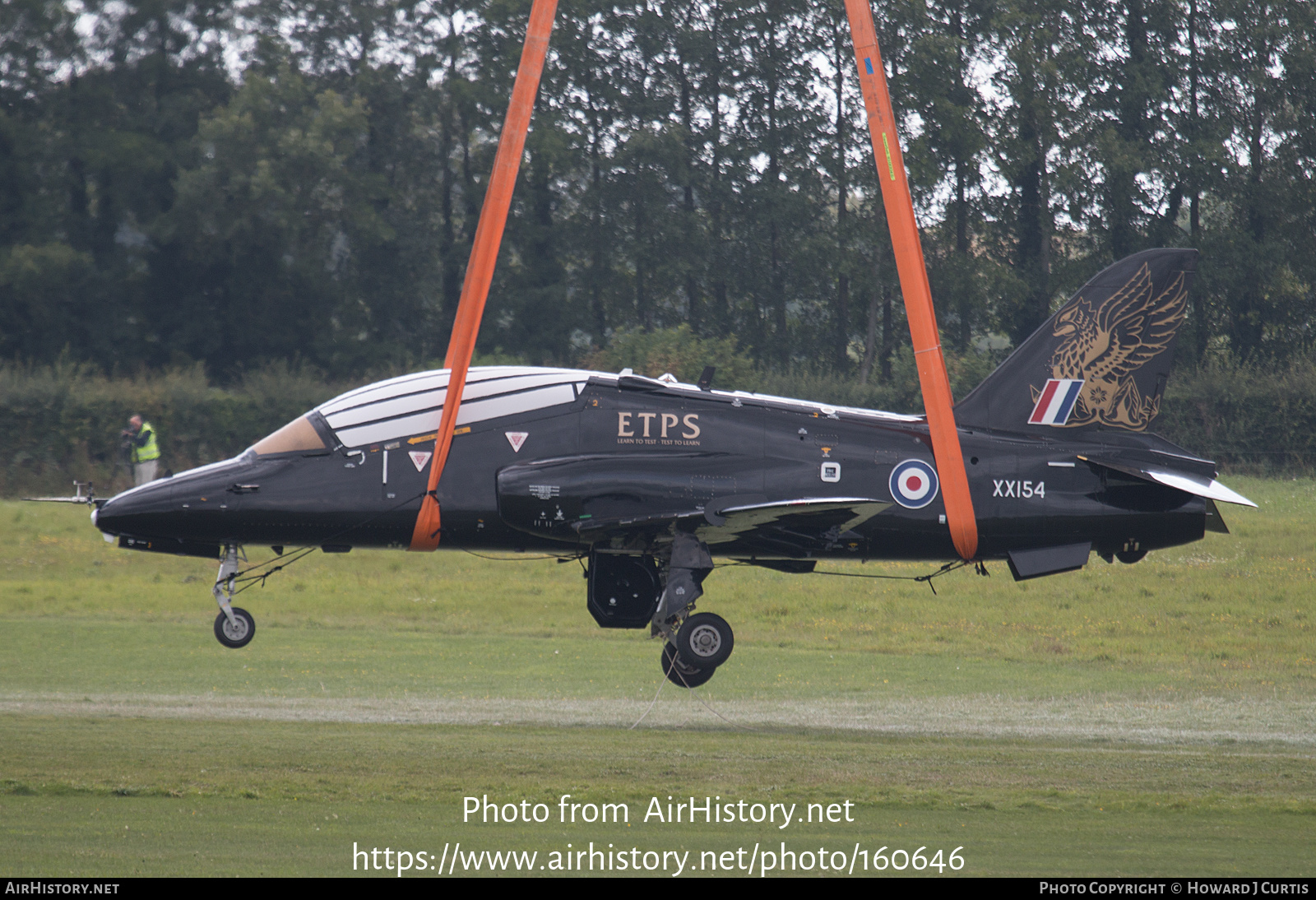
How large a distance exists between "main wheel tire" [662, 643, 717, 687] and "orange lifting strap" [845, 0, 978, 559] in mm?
3860

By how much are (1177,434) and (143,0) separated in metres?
37.9

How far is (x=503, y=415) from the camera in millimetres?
15695

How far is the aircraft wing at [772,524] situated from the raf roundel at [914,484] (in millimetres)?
272

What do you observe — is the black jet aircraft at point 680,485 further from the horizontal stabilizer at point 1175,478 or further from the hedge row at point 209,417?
the hedge row at point 209,417

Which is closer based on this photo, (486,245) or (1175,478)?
(486,245)

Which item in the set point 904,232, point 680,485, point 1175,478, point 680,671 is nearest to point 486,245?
point 680,485

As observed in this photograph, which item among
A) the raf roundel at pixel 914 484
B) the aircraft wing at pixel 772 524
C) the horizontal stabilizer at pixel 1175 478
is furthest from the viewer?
the raf roundel at pixel 914 484

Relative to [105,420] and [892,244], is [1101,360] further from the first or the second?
[105,420]

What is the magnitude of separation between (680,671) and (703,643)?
0.68m

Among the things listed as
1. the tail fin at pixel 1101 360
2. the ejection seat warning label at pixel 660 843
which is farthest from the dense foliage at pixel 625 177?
the ejection seat warning label at pixel 660 843

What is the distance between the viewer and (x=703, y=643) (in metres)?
15.4

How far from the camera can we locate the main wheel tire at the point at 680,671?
51.8 ft

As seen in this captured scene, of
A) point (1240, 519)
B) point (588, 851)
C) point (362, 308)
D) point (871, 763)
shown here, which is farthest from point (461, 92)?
point (588, 851)

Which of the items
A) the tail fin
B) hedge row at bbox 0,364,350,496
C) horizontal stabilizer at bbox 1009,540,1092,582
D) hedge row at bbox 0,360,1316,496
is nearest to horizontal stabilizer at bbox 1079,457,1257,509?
the tail fin
